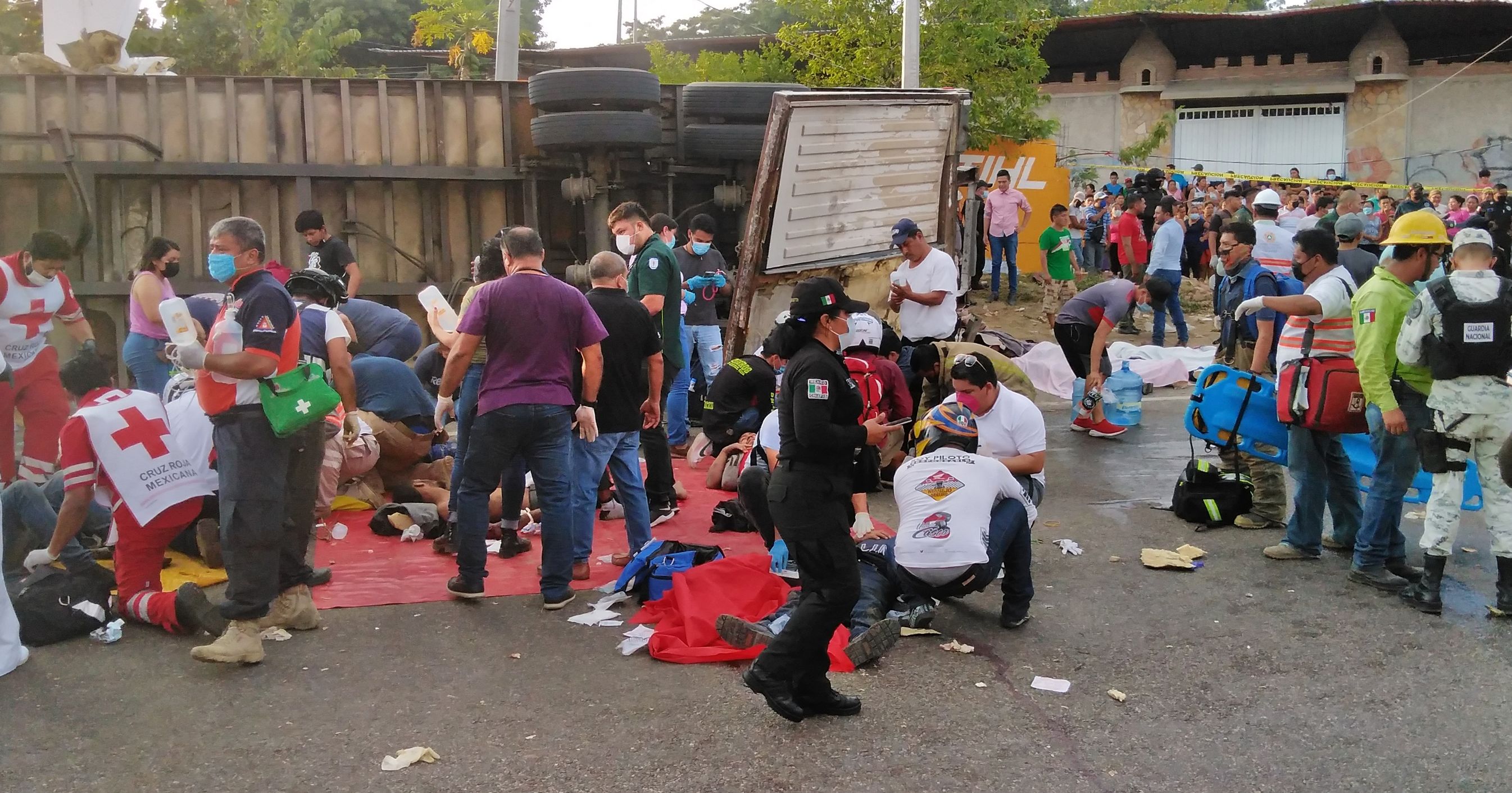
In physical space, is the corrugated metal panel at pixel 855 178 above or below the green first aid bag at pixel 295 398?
above

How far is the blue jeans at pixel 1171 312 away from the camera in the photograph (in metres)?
13.3

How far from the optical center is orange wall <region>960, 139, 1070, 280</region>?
18.2 m

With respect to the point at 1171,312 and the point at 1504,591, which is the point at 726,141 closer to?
the point at 1171,312

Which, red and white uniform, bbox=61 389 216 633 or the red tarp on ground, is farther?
red and white uniform, bbox=61 389 216 633

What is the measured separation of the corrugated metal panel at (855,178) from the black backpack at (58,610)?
5.28 m

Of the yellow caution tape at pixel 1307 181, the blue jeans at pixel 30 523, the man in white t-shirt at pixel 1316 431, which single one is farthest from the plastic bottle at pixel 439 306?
the yellow caution tape at pixel 1307 181

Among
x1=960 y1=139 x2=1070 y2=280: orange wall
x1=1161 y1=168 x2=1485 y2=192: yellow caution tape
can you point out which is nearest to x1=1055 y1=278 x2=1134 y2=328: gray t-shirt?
x1=960 y1=139 x2=1070 y2=280: orange wall

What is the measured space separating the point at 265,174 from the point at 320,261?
2.26 meters

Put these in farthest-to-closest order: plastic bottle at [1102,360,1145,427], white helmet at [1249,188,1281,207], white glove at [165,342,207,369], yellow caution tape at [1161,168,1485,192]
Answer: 1. yellow caution tape at [1161,168,1485,192]
2. plastic bottle at [1102,360,1145,427]
3. white helmet at [1249,188,1281,207]
4. white glove at [165,342,207,369]

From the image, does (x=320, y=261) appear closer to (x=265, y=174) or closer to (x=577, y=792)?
(x=265, y=174)

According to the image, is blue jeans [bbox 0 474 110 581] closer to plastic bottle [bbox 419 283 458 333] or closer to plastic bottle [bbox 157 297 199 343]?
plastic bottle [bbox 157 297 199 343]

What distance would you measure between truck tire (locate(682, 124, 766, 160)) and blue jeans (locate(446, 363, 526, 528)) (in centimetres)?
520

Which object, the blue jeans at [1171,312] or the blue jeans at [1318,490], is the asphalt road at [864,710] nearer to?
the blue jeans at [1318,490]

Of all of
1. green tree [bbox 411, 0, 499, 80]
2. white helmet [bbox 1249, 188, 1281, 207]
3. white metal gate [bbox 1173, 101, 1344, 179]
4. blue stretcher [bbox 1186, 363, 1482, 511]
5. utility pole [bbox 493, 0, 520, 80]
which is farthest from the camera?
white metal gate [bbox 1173, 101, 1344, 179]
